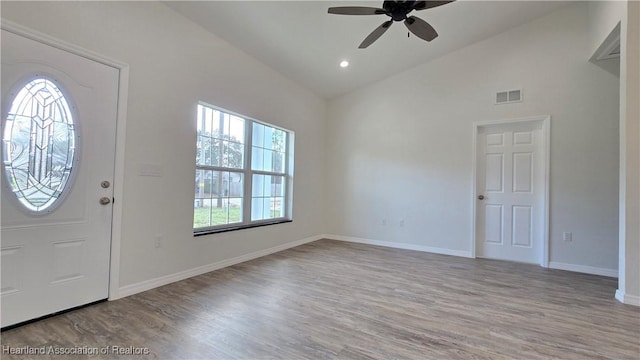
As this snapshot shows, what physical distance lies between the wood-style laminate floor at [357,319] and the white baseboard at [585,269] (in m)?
0.17

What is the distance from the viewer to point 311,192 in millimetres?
5426

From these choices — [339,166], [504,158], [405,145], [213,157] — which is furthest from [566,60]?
[213,157]

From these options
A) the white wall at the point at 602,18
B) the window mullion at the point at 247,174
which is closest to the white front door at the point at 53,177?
the window mullion at the point at 247,174

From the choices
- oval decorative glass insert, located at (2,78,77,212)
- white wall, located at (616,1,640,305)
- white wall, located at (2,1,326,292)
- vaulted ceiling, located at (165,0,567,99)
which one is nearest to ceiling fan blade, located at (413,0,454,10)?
vaulted ceiling, located at (165,0,567,99)

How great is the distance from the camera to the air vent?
4.14 meters

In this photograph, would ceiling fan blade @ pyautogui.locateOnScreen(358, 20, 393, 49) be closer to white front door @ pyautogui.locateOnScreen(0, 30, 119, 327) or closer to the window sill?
white front door @ pyautogui.locateOnScreen(0, 30, 119, 327)

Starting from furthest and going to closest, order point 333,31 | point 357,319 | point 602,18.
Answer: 1. point 333,31
2. point 602,18
3. point 357,319

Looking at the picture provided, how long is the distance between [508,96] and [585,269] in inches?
102

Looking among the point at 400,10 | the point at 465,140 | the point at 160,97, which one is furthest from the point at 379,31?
the point at 465,140

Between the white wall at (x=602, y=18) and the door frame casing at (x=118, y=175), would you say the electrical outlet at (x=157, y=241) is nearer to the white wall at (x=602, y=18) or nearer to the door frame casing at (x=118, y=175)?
the door frame casing at (x=118, y=175)

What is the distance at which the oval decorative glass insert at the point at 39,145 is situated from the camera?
1999 mm

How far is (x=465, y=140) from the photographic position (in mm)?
4488

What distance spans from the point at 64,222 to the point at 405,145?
461 centimetres

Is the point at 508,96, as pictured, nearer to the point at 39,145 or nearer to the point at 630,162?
the point at 630,162
